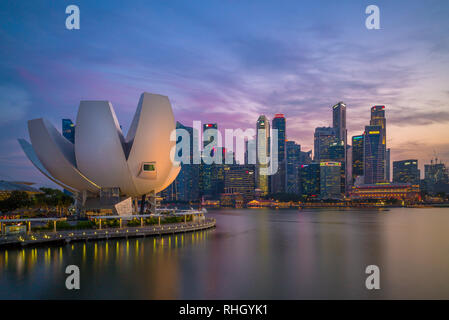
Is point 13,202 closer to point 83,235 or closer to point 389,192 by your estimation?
point 83,235

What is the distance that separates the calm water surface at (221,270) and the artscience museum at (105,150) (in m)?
9.52

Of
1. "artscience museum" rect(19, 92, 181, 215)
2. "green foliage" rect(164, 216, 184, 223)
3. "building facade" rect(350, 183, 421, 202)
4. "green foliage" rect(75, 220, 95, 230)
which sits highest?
"artscience museum" rect(19, 92, 181, 215)

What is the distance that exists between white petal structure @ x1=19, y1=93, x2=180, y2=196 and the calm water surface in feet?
31.4

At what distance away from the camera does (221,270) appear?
22078mm

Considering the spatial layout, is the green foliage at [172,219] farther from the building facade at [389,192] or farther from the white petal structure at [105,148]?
the building facade at [389,192]

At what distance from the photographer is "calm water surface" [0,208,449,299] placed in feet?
56.4

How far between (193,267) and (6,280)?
35.8ft

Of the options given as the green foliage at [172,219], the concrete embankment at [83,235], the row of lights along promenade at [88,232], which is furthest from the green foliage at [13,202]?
the green foliage at [172,219]

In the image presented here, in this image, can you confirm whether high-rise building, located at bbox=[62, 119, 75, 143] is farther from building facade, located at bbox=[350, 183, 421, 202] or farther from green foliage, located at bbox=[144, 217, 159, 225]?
building facade, located at bbox=[350, 183, 421, 202]

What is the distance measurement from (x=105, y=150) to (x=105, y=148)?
234 millimetres

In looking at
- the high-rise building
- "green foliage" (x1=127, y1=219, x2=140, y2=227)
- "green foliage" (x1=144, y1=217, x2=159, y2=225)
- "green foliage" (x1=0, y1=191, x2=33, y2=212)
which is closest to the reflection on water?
"green foliage" (x1=127, y1=219, x2=140, y2=227)

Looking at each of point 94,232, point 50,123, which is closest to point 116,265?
point 94,232

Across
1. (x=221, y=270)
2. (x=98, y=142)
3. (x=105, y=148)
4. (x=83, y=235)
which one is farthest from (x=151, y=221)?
(x=221, y=270)
